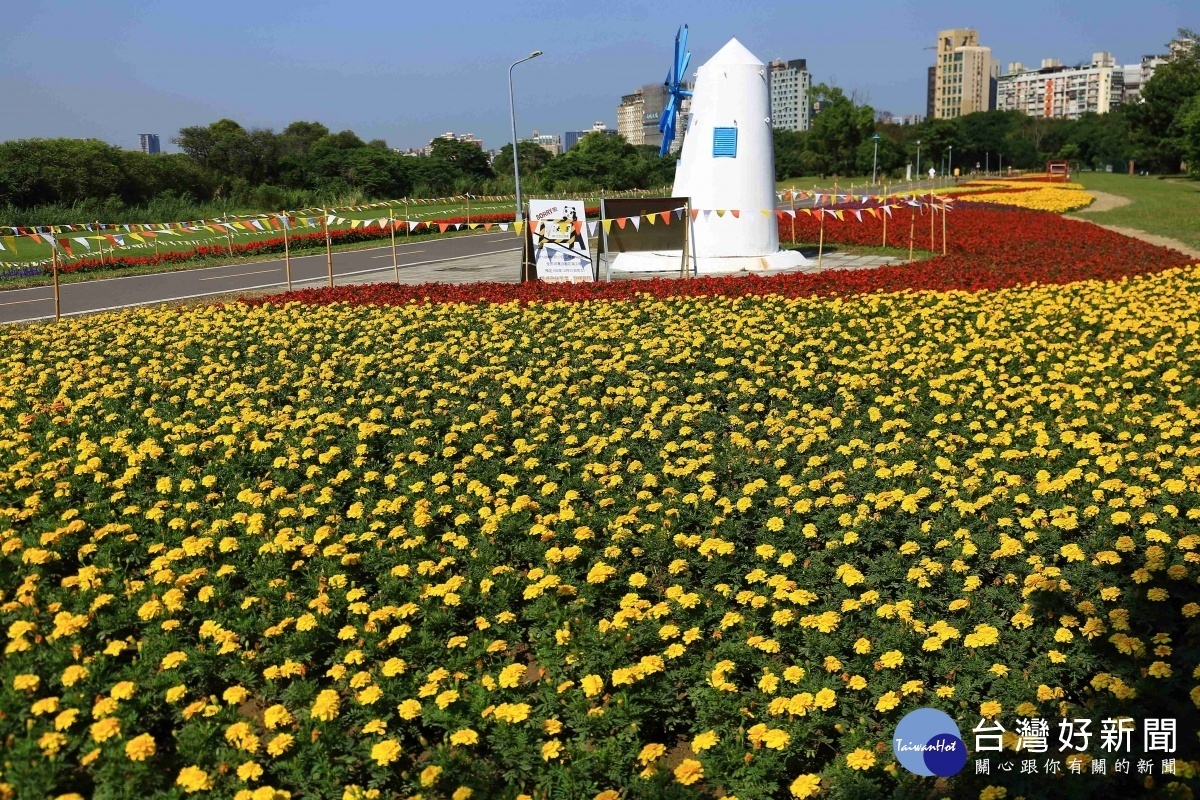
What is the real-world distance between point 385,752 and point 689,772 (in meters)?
1.19

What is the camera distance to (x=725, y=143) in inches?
721

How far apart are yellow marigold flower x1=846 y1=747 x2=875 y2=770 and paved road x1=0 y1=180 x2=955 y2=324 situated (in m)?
16.2

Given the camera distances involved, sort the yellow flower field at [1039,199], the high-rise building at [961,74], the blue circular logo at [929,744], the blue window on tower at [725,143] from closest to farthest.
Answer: the blue circular logo at [929,744]
the blue window on tower at [725,143]
the yellow flower field at [1039,199]
the high-rise building at [961,74]

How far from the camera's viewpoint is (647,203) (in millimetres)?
16359

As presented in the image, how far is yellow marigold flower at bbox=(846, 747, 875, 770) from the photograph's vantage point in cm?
348

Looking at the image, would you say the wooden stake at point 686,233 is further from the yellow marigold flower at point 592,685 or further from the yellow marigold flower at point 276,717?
the yellow marigold flower at point 276,717

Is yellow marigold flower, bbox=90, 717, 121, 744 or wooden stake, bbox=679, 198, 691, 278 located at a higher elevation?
wooden stake, bbox=679, 198, 691, 278

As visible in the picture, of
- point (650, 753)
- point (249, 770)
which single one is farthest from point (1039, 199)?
point (249, 770)

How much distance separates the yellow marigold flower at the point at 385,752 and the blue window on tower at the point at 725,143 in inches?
645

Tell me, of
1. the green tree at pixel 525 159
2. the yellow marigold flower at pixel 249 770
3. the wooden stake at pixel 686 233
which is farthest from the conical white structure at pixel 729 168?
the green tree at pixel 525 159

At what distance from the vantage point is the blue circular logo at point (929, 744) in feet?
11.7

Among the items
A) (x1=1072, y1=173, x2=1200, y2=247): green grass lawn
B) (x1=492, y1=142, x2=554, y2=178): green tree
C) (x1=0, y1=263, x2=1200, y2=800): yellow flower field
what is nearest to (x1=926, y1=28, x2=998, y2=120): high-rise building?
(x1=492, y1=142, x2=554, y2=178): green tree

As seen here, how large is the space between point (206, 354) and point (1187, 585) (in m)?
9.71

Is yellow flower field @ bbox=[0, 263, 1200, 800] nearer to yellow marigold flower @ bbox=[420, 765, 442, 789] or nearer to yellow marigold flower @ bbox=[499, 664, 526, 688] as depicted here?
yellow marigold flower @ bbox=[499, 664, 526, 688]
